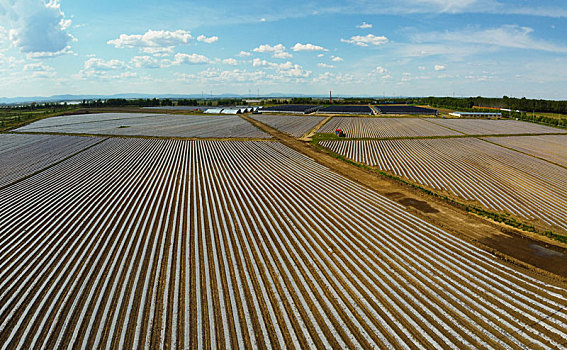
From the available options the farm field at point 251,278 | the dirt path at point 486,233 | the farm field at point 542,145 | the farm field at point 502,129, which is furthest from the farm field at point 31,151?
the farm field at point 502,129

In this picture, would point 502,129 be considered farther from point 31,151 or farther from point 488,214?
point 31,151

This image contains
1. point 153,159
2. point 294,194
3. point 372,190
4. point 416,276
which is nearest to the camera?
point 416,276

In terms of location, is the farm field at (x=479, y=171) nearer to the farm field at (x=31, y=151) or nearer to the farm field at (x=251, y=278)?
the farm field at (x=251, y=278)

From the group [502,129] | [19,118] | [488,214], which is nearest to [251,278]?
[488,214]

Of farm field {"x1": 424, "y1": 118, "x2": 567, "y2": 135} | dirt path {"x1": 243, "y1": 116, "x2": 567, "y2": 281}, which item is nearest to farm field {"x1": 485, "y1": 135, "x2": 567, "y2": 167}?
farm field {"x1": 424, "y1": 118, "x2": 567, "y2": 135}

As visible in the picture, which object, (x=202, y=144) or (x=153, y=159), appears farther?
(x=202, y=144)

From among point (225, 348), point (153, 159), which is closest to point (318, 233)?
point (225, 348)

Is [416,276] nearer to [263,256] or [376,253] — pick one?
[376,253]

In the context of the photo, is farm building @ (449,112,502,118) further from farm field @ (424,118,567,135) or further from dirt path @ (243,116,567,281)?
dirt path @ (243,116,567,281)
